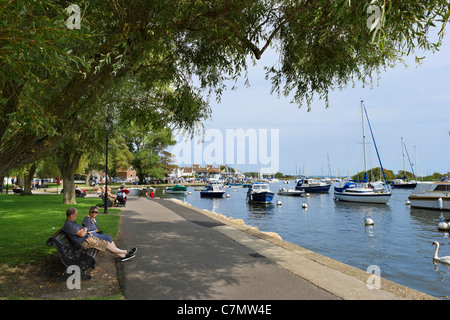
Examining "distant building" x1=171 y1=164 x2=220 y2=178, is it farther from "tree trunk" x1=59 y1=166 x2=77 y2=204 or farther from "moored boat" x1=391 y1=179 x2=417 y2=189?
"tree trunk" x1=59 y1=166 x2=77 y2=204

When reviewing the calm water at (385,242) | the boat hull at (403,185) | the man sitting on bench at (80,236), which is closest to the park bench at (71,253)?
the man sitting on bench at (80,236)

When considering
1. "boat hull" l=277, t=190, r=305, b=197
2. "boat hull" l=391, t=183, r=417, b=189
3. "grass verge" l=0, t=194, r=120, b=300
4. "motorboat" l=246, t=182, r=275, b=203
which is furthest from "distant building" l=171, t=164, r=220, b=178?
"grass verge" l=0, t=194, r=120, b=300

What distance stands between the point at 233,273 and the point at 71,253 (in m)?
3.34

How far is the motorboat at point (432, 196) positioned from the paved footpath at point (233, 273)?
32.4 meters

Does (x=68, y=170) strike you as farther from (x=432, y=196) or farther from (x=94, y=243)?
(x=432, y=196)

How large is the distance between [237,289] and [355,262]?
10.3 m

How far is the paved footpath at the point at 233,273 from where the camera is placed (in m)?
5.32

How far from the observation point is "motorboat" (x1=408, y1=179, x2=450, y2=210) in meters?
33.6

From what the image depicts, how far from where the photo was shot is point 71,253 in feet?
20.6

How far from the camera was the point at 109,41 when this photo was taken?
623 cm

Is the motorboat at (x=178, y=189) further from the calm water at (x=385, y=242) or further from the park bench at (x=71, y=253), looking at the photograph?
the park bench at (x=71, y=253)

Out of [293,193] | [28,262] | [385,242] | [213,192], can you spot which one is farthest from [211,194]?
[28,262]
